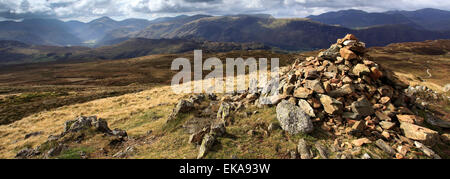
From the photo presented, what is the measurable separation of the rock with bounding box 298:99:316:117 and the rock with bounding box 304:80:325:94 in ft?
4.75

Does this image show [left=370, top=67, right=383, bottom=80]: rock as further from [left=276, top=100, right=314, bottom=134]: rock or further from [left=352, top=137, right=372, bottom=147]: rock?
[left=276, top=100, right=314, bottom=134]: rock

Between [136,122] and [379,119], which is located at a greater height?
[379,119]

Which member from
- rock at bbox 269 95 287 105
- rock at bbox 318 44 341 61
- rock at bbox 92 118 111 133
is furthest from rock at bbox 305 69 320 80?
rock at bbox 92 118 111 133

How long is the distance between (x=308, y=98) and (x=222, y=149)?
737cm

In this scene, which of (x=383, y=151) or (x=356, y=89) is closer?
(x=383, y=151)

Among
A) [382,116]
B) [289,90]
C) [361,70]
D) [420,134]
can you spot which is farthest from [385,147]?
[289,90]

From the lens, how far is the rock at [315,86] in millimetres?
15215

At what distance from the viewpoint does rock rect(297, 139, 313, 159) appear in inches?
449

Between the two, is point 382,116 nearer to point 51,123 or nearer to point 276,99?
point 276,99

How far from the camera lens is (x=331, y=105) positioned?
13.8 m

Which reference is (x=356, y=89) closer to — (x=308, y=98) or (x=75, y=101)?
(x=308, y=98)
